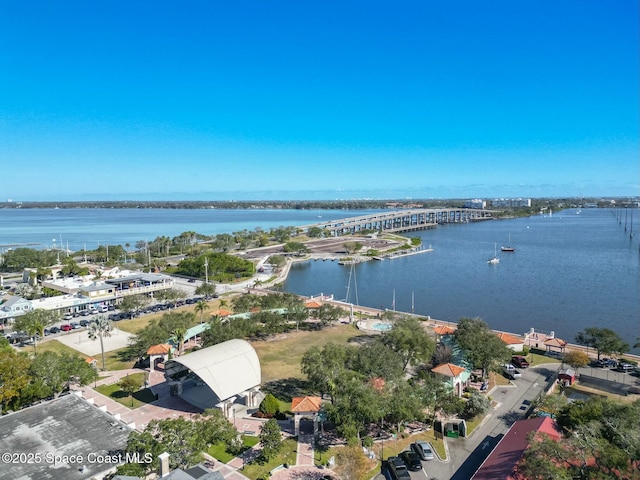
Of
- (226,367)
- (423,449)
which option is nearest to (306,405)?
(226,367)

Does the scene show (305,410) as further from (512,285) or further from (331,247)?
(331,247)

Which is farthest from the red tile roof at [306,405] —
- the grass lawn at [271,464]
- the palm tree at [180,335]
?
the palm tree at [180,335]

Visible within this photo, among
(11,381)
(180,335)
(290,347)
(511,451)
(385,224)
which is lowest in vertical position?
(290,347)

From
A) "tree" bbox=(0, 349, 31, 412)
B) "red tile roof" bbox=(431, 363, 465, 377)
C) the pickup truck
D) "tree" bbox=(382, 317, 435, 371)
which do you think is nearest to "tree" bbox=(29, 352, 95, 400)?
"tree" bbox=(0, 349, 31, 412)

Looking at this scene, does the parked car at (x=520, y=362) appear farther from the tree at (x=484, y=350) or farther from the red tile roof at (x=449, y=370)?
the red tile roof at (x=449, y=370)

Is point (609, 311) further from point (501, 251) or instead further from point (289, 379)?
point (501, 251)

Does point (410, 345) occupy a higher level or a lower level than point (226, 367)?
lower
